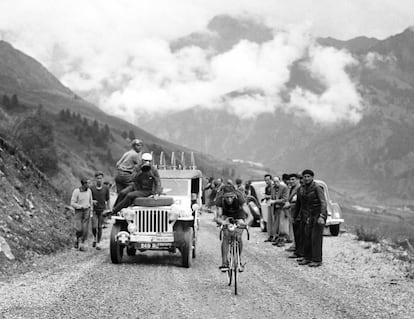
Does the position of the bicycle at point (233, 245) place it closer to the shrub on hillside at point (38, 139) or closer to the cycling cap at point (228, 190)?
the cycling cap at point (228, 190)

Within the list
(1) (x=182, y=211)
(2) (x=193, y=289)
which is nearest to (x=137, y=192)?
(1) (x=182, y=211)

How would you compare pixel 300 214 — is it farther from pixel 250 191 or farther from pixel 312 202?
→ pixel 250 191

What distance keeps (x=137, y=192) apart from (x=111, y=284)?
321 cm

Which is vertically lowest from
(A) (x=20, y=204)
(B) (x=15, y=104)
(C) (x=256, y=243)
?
(C) (x=256, y=243)

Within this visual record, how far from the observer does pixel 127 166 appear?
14.5 m

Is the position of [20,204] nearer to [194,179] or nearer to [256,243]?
[194,179]

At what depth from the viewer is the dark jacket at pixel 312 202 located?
14030 millimetres

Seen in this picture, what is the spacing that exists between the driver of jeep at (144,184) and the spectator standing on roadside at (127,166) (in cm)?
76

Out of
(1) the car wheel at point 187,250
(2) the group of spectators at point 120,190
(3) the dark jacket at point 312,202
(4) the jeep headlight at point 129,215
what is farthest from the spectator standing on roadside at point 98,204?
(3) the dark jacket at point 312,202

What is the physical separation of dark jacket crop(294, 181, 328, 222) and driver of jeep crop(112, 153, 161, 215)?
367 centimetres

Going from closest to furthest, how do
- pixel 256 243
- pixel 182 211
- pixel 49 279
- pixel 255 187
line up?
pixel 49 279 < pixel 182 211 < pixel 256 243 < pixel 255 187

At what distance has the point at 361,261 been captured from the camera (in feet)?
Answer: 50.0

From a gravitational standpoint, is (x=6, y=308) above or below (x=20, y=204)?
below

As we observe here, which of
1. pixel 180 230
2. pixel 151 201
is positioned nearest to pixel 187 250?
pixel 180 230
